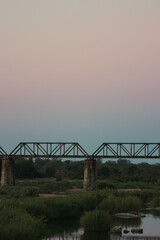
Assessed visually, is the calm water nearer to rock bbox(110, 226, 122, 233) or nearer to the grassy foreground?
rock bbox(110, 226, 122, 233)

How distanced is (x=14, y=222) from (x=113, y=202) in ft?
44.2

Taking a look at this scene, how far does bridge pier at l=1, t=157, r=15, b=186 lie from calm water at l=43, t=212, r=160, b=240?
25071 millimetres

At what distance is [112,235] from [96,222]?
1430 millimetres

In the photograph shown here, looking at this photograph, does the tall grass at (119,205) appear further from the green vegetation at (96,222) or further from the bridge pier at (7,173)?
the bridge pier at (7,173)

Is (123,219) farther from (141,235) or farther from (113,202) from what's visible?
(141,235)

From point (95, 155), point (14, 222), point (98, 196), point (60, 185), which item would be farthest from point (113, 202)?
point (60, 185)

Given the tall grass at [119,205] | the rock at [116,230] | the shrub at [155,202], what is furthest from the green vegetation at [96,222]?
the shrub at [155,202]

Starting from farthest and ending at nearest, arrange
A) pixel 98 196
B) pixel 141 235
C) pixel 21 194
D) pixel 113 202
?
pixel 21 194 < pixel 98 196 < pixel 113 202 < pixel 141 235

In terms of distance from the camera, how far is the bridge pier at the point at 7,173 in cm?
5425

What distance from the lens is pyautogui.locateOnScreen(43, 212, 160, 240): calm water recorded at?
973 inches

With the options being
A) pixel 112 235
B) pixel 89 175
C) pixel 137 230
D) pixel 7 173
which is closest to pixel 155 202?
pixel 89 175

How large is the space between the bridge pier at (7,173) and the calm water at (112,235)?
25.1 meters

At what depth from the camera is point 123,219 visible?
31.3m

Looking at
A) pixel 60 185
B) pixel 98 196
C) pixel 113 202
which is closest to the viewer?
pixel 113 202
